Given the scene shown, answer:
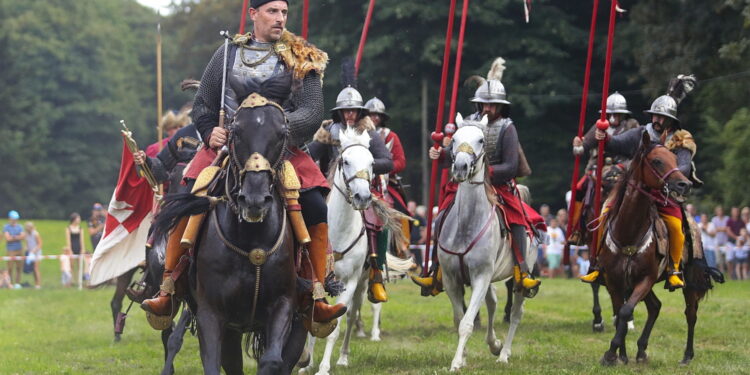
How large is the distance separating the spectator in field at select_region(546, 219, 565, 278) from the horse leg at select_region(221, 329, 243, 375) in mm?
20781

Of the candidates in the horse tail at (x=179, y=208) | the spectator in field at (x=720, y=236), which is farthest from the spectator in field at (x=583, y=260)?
the horse tail at (x=179, y=208)

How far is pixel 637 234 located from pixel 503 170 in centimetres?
151

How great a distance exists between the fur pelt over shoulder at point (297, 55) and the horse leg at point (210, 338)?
169cm

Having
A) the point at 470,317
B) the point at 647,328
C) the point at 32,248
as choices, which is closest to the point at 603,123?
the point at 647,328

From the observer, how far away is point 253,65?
29.0ft

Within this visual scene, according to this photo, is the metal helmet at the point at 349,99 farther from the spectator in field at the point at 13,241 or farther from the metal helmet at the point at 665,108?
the spectator in field at the point at 13,241

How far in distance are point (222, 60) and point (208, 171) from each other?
805 millimetres

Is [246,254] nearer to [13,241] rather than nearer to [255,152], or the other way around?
[255,152]

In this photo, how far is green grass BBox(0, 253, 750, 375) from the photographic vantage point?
13.6 meters

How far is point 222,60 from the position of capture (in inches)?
352

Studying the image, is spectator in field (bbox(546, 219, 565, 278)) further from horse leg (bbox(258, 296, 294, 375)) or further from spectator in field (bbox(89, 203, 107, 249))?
horse leg (bbox(258, 296, 294, 375))

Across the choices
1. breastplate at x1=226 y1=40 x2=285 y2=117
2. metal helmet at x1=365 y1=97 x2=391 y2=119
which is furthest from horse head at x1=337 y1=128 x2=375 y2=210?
metal helmet at x1=365 y1=97 x2=391 y2=119

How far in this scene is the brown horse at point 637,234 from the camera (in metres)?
13.4

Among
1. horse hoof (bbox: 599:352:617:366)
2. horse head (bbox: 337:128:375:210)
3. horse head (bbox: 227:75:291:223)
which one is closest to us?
horse head (bbox: 227:75:291:223)
